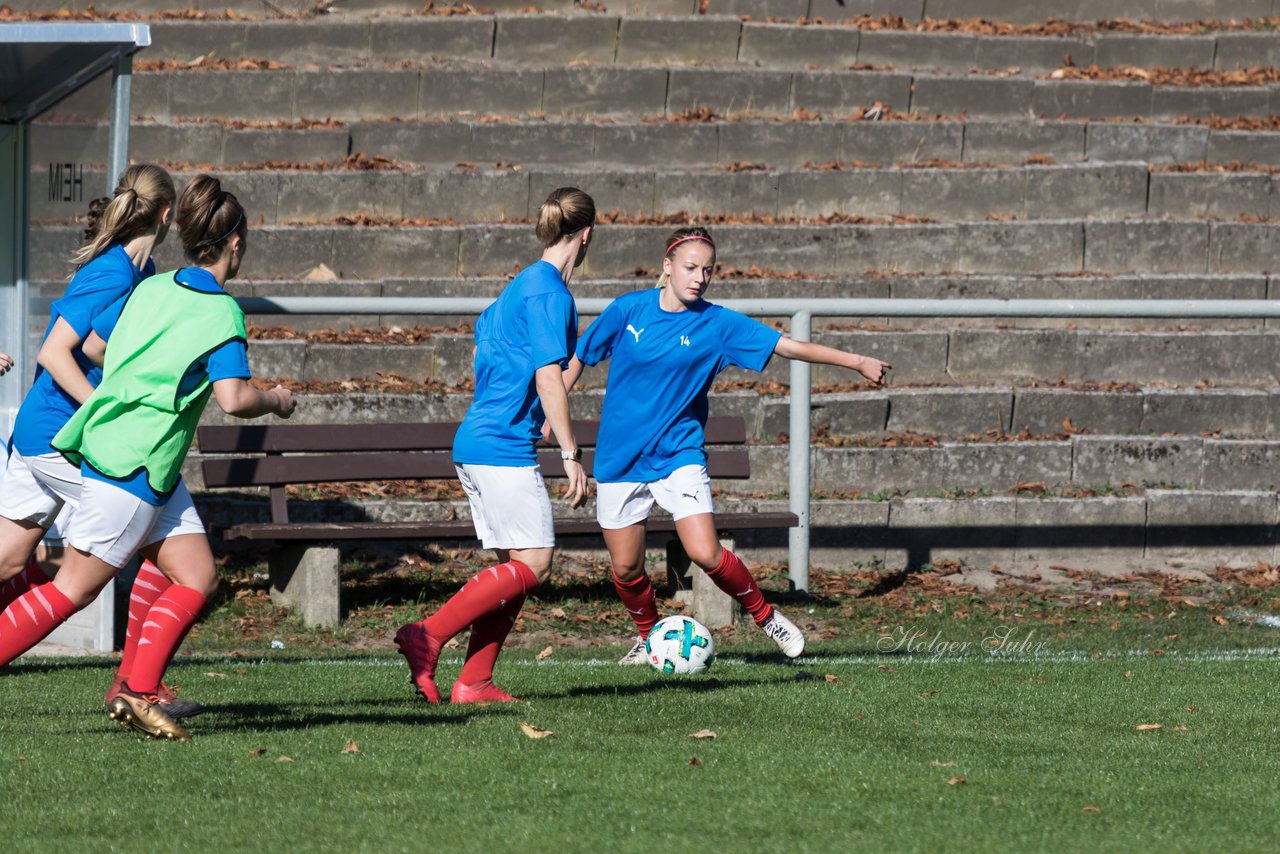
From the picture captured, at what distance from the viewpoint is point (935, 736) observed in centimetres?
589

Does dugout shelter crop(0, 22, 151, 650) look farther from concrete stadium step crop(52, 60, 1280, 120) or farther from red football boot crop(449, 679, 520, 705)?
concrete stadium step crop(52, 60, 1280, 120)

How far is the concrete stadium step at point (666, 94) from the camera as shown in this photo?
14.2 meters

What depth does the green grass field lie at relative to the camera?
4.39m

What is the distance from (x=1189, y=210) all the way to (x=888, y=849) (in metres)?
10.3

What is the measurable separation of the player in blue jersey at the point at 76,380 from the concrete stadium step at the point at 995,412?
4.27m

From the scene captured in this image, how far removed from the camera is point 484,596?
6.23 meters

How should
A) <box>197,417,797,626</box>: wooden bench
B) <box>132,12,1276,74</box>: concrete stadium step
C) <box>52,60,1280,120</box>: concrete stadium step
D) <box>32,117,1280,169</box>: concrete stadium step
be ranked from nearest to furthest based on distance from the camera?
<box>197,417,797,626</box>: wooden bench, <box>32,117,1280,169</box>: concrete stadium step, <box>52,60,1280,120</box>: concrete stadium step, <box>132,12,1276,74</box>: concrete stadium step

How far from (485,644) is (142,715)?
1584 millimetres

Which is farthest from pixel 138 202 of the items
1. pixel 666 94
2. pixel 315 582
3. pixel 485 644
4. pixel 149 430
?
pixel 666 94

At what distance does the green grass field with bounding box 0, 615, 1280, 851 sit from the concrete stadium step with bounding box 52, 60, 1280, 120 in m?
7.54

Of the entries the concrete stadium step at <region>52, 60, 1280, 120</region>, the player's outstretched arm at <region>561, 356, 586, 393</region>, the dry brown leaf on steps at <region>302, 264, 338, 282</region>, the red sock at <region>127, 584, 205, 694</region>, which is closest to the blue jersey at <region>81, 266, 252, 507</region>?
the red sock at <region>127, 584, 205, 694</region>

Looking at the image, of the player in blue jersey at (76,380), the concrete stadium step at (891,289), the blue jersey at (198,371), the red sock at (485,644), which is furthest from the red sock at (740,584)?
the concrete stadium step at (891,289)

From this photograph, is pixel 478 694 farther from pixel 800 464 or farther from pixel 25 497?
pixel 800 464

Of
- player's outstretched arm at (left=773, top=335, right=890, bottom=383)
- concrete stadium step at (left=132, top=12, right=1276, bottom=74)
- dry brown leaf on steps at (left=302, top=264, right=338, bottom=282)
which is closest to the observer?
player's outstretched arm at (left=773, top=335, right=890, bottom=383)
